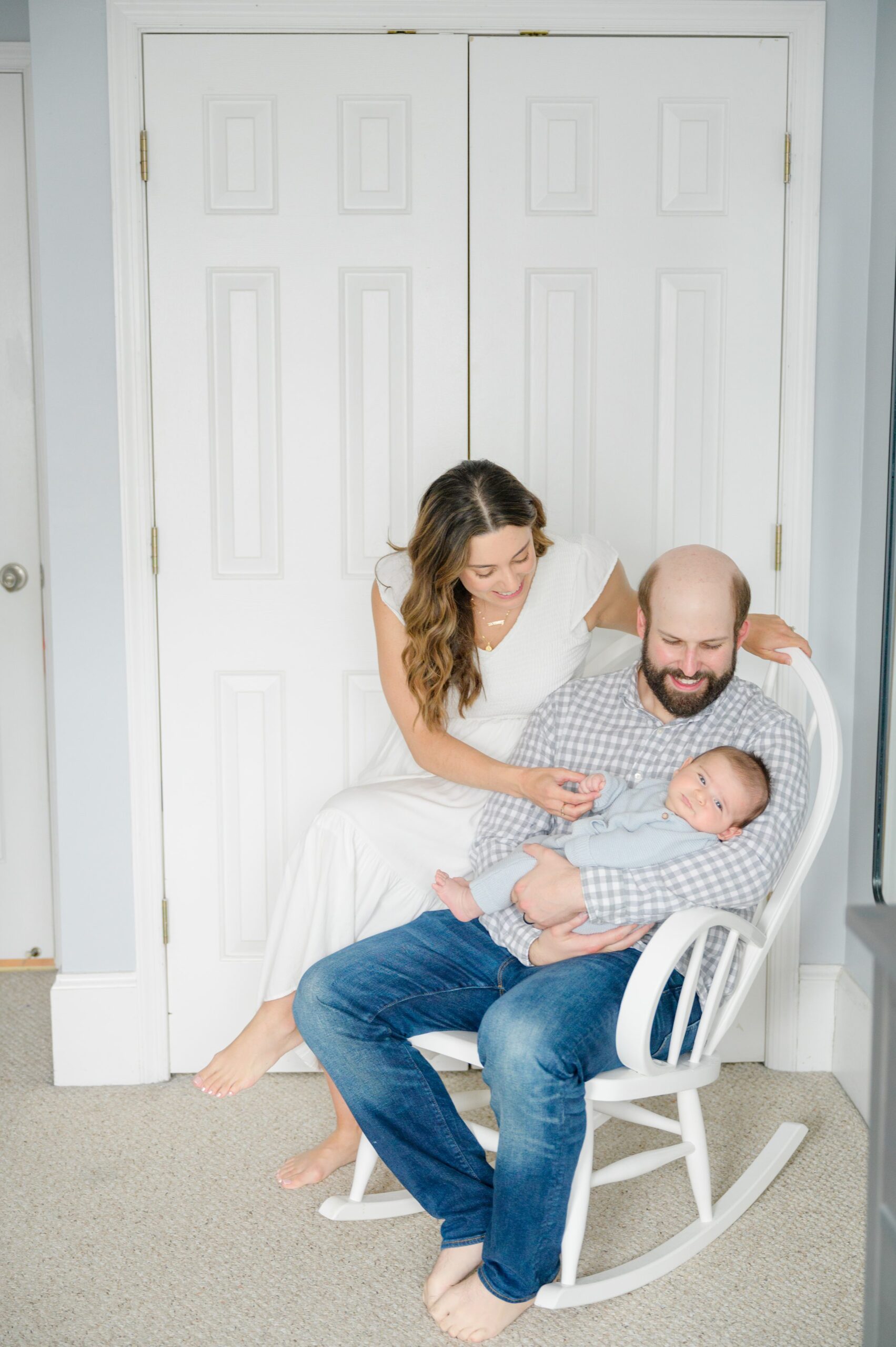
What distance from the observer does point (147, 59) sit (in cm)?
235

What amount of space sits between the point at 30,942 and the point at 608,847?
2074mm

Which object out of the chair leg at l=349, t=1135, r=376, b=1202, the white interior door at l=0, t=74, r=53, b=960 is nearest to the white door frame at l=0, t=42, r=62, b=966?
the white interior door at l=0, t=74, r=53, b=960

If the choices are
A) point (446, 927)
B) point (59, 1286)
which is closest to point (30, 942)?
point (59, 1286)

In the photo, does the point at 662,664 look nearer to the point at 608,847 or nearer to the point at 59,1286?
the point at 608,847

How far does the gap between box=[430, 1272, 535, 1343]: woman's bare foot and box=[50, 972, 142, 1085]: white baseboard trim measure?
109 cm

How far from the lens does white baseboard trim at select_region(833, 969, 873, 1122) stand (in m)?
2.37

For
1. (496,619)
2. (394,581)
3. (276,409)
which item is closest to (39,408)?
(276,409)

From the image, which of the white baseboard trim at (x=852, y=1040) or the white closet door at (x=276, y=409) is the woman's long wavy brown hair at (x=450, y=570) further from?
the white baseboard trim at (x=852, y=1040)

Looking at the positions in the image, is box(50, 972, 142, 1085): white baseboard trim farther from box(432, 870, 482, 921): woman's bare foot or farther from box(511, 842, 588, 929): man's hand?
box(511, 842, 588, 929): man's hand

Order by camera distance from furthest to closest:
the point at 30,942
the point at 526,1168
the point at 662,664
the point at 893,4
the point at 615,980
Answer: the point at 30,942 < the point at 893,4 < the point at 662,664 < the point at 615,980 < the point at 526,1168

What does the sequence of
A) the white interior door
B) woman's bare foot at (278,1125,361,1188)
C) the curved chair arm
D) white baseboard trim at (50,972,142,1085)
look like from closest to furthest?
the curved chair arm < woman's bare foot at (278,1125,361,1188) < white baseboard trim at (50,972,142,1085) < the white interior door

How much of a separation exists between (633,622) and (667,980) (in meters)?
0.85

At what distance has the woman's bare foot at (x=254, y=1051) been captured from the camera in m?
2.01

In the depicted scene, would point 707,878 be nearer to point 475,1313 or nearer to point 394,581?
point 475,1313
